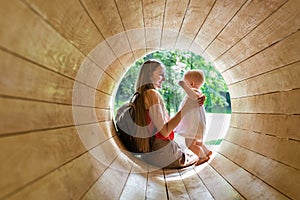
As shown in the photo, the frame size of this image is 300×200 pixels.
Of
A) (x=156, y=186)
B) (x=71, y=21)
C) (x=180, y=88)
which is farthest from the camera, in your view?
(x=180, y=88)

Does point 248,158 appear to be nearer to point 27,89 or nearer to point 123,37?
point 123,37

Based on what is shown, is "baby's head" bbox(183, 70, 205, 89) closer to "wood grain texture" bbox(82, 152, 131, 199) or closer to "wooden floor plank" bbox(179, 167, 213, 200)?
"wooden floor plank" bbox(179, 167, 213, 200)

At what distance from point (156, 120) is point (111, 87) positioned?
449mm

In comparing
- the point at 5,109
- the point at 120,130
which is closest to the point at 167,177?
the point at 120,130

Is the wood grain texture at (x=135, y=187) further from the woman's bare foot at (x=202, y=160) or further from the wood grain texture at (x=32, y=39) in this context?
the wood grain texture at (x=32, y=39)

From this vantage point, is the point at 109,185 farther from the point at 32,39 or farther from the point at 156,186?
the point at 32,39

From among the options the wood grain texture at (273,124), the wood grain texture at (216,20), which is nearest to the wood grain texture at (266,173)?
the wood grain texture at (273,124)

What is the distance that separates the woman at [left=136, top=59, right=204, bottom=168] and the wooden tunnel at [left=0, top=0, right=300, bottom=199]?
11 centimetres

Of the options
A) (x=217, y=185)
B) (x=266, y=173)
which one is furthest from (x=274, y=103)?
(x=217, y=185)

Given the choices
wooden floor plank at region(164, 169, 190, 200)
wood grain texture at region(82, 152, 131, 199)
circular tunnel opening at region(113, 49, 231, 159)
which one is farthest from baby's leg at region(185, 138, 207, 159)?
wood grain texture at region(82, 152, 131, 199)

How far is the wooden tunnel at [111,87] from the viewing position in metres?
0.63

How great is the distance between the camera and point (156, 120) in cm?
205

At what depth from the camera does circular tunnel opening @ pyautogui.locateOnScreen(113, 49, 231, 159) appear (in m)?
3.49

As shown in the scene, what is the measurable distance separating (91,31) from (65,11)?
11.6 inches
